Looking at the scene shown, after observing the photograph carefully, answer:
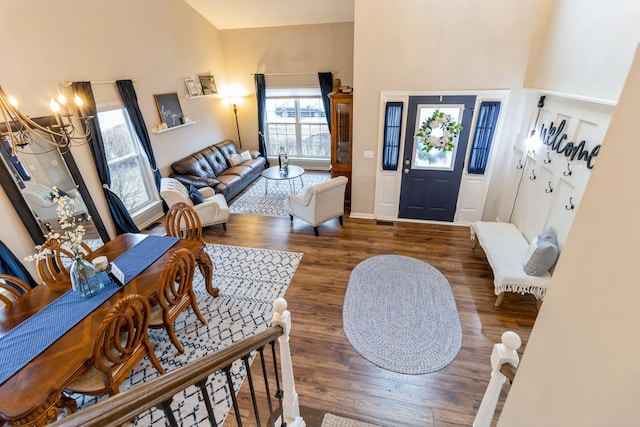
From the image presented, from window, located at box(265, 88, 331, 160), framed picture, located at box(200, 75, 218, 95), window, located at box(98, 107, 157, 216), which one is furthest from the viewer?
window, located at box(265, 88, 331, 160)

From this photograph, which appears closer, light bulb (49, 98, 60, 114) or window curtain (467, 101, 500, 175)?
light bulb (49, 98, 60, 114)

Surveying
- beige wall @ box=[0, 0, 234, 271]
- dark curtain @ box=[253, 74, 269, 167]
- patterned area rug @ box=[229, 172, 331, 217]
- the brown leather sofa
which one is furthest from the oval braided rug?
dark curtain @ box=[253, 74, 269, 167]

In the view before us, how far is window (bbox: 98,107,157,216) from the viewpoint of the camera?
4.63m

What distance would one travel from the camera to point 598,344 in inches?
30.3

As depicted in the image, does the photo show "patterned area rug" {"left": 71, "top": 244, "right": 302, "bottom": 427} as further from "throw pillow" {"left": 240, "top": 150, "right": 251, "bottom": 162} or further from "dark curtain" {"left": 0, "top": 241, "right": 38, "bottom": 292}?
"throw pillow" {"left": 240, "top": 150, "right": 251, "bottom": 162}

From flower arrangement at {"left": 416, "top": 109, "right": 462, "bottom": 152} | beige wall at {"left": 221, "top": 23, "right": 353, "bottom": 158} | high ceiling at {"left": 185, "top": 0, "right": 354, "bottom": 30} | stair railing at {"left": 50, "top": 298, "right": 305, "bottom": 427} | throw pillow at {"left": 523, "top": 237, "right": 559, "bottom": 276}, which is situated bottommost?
throw pillow at {"left": 523, "top": 237, "right": 559, "bottom": 276}

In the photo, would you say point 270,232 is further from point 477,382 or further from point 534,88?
point 534,88

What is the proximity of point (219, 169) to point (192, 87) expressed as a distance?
1.77 metres

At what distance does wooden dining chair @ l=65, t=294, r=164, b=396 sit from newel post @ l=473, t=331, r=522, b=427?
2264 mm

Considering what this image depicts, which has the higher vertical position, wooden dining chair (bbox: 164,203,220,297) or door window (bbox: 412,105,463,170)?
door window (bbox: 412,105,463,170)

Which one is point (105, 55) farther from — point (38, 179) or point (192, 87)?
point (38, 179)

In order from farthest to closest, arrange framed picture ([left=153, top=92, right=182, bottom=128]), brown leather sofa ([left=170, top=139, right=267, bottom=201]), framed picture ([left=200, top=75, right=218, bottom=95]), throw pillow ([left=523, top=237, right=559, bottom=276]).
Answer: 1. framed picture ([left=200, top=75, right=218, bottom=95])
2. brown leather sofa ([left=170, top=139, right=267, bottom=201])
3. framed picture ([left=153, top=92, right=182, bottom=128])
4. throw pillow ([left=523, top=237, right=559, bottom=276])

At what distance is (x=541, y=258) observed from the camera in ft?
9.80

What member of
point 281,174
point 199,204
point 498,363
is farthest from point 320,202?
point 498,363
